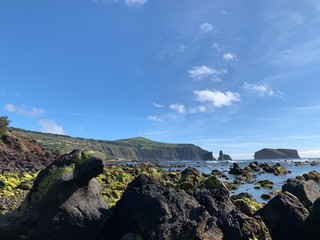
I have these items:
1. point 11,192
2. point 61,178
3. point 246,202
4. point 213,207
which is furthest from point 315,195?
point 11,192

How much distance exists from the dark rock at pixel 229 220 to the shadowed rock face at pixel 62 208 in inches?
232

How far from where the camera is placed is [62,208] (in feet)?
56.6

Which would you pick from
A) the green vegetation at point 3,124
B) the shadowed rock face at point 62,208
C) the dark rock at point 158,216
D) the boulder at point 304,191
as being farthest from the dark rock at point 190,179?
the green vegetation at point 3,124

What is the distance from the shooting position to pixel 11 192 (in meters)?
29.1

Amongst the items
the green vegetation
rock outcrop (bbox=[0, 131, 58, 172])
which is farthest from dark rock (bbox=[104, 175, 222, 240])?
the green vegetation

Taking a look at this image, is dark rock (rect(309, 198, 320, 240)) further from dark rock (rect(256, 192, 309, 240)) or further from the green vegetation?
the green vegetation

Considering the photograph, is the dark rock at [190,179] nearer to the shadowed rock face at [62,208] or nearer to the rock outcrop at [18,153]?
the shadowed rock face at [62,208]

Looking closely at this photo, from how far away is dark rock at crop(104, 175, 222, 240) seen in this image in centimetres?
1611

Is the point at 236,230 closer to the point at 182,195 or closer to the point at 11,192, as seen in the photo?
the point at 182,195

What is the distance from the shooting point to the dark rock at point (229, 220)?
691 inches

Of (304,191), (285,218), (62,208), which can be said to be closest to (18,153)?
(304,191)

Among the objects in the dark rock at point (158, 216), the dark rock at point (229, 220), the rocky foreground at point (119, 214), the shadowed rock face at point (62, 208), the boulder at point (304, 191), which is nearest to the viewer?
the dark rock at point (158, 216)

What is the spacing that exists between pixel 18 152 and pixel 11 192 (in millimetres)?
77724

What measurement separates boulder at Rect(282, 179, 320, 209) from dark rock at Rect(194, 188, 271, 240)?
9427 millimetres
